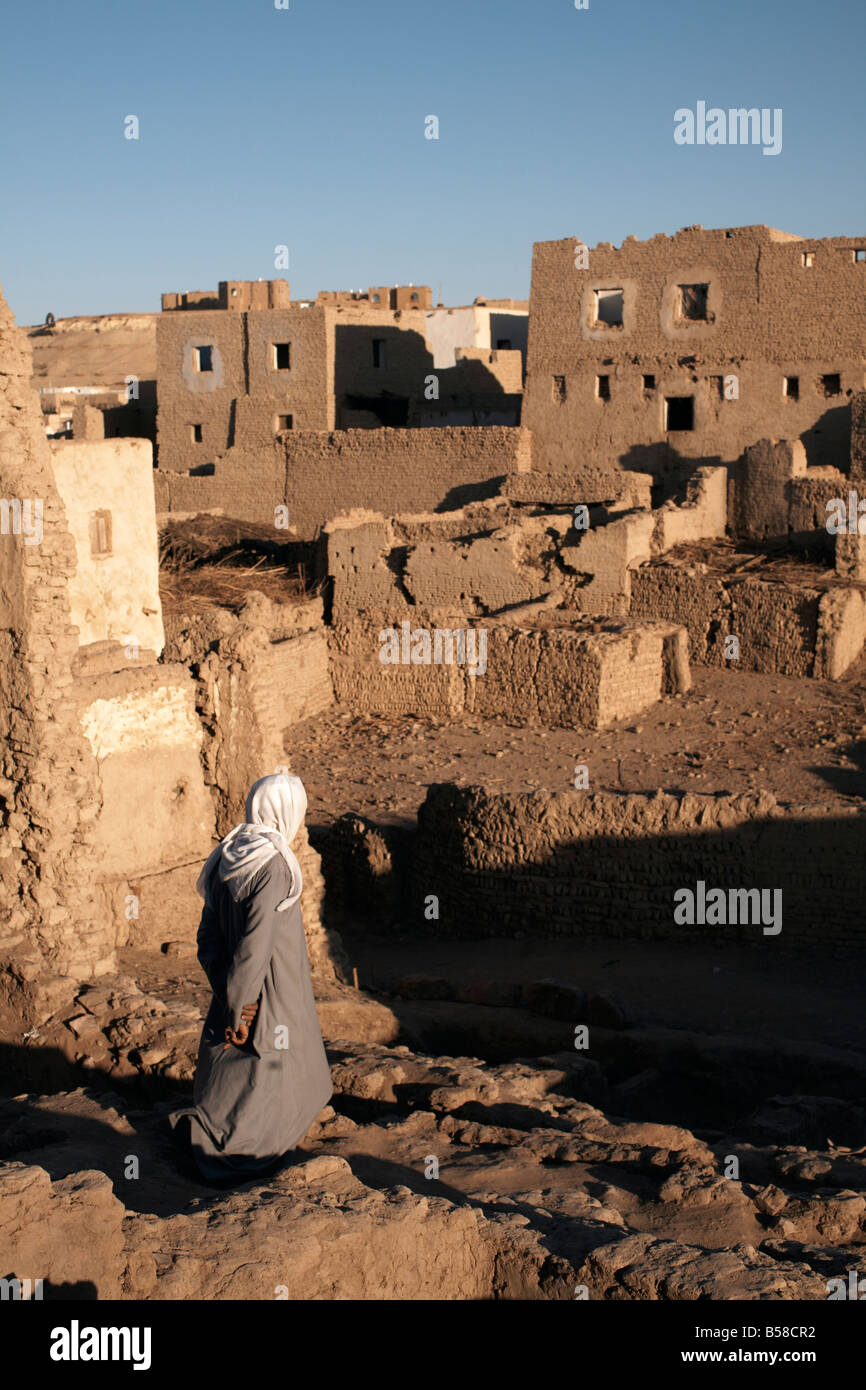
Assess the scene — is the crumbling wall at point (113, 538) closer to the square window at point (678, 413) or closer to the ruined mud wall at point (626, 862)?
the ruined mud wall at point (626, 862)

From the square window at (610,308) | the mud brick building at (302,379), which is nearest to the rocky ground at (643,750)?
the square window at (610,308)

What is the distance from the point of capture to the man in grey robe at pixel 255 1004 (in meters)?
4.41

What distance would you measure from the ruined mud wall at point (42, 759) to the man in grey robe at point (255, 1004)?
248 cm

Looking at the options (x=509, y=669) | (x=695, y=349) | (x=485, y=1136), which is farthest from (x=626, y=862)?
(x=695, y=349)

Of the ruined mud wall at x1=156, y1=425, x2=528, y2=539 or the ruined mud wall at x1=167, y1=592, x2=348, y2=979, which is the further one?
the ruined mud wall at x1=156, y1=425, x2=528, y2=539

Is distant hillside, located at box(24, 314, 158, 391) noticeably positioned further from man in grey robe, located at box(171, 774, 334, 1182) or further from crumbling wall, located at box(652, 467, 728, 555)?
man in grey robe, located at box(171, 774, 334, 1182)

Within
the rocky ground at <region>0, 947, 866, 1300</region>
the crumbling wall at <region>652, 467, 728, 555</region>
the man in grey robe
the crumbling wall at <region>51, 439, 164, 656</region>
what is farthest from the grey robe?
the crumbling wall at <region>652, 467, 728, 555</region>

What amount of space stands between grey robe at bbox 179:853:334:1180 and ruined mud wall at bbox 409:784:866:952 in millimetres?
5234

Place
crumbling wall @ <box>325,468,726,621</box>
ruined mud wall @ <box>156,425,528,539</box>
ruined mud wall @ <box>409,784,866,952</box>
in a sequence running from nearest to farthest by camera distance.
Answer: ruined mud wall @ <box>409,784,866,952</box> → crumbling wall @ <box>325,468,726,621</box> → ruined mud wall @ <box>156,425,528,539</box>

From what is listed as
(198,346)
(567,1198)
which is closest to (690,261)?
(198,346)

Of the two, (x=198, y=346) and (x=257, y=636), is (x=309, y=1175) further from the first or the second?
(x=198, y=346)

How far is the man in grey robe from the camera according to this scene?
14.5 feet

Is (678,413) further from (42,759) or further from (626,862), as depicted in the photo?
(42,759)
